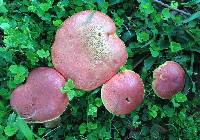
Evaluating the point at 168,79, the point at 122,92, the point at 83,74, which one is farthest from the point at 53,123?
the point at 168,79

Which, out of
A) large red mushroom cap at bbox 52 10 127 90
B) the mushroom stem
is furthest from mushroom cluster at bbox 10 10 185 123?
the mushroom stem

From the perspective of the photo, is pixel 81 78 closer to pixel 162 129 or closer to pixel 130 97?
pixel 130 97

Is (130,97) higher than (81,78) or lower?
lower

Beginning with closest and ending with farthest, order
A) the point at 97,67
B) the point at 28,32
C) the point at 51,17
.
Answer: the point at 97,67
the point at 28,32
the point at 51,17

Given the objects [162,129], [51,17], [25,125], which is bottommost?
[162,129]

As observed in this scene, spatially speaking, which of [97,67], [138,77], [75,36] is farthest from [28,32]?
[138,77]

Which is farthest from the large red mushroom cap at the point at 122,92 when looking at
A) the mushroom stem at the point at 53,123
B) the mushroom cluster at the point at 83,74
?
the mushroom stem at the point at 53,123
